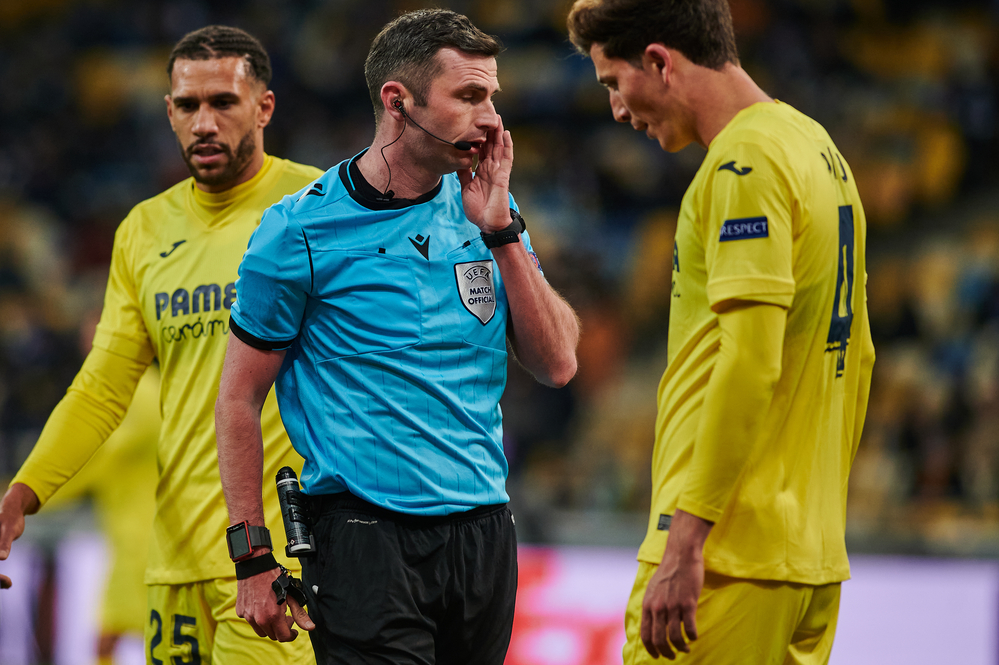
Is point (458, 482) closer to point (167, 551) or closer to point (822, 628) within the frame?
point (822, 628)

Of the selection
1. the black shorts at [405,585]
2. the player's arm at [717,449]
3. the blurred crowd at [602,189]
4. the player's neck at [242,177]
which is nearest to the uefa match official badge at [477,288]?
the black shorts at [405,585]

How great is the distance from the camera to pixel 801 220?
2.43 meters

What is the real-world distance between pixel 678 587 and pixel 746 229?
2.53ft

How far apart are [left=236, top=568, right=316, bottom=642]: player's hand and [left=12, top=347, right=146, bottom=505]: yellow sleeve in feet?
4.02

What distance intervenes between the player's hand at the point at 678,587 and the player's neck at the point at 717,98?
35.6 inches

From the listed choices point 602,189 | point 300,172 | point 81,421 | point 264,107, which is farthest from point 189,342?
point 602,189

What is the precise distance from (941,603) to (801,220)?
173 inches

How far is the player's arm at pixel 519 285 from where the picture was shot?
290 centimetres

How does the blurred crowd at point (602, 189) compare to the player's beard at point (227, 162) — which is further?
the blurred crowd at point (602, 189)

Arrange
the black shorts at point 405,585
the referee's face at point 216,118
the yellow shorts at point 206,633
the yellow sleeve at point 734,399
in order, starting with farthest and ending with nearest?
the referee's face at point 216,118 → the yellow shorts at point 206,633 → the black shorts at point 405,585 → the yellow sleeve at point 734,399

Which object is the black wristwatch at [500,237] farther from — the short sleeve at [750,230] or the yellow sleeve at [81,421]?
the yellow sleeve at [81,421]

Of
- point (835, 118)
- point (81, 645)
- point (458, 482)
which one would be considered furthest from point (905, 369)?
point (458, 482)

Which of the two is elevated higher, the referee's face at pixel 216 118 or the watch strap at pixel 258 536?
the referee's face at pixel 216 118

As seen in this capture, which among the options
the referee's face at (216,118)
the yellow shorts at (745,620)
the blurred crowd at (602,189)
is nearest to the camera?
the yellow shorts at (745,620)
